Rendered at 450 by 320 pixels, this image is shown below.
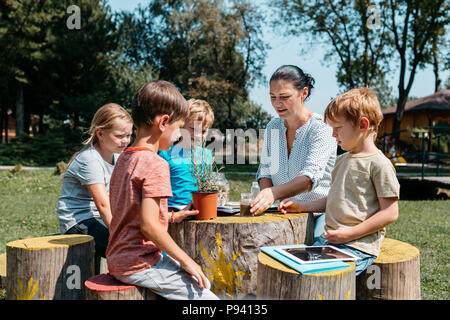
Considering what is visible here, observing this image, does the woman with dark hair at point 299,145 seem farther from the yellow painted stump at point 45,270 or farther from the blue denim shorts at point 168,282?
the yellow painted stump at point 45,270

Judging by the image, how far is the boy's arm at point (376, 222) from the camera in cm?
245

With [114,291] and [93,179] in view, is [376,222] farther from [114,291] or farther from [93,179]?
[93,179]

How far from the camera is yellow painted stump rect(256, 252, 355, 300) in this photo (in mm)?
2152

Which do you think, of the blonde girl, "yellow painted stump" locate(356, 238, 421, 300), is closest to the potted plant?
the blonde girl

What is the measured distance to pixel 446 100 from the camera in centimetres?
2658

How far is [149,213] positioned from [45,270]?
1.19 metres

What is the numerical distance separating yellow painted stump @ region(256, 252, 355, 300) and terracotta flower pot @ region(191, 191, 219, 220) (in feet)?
2.07

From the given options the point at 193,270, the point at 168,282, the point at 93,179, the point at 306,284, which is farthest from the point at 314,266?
the point at 93,179

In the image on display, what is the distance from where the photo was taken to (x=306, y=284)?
2.15 m

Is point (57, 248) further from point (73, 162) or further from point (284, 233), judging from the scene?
point (284, 233)

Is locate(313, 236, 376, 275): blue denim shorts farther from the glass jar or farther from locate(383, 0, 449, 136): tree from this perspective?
locate(383, 0, 449, 136): tree

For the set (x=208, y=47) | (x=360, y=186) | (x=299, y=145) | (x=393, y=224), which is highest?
(x=208, y=47)
